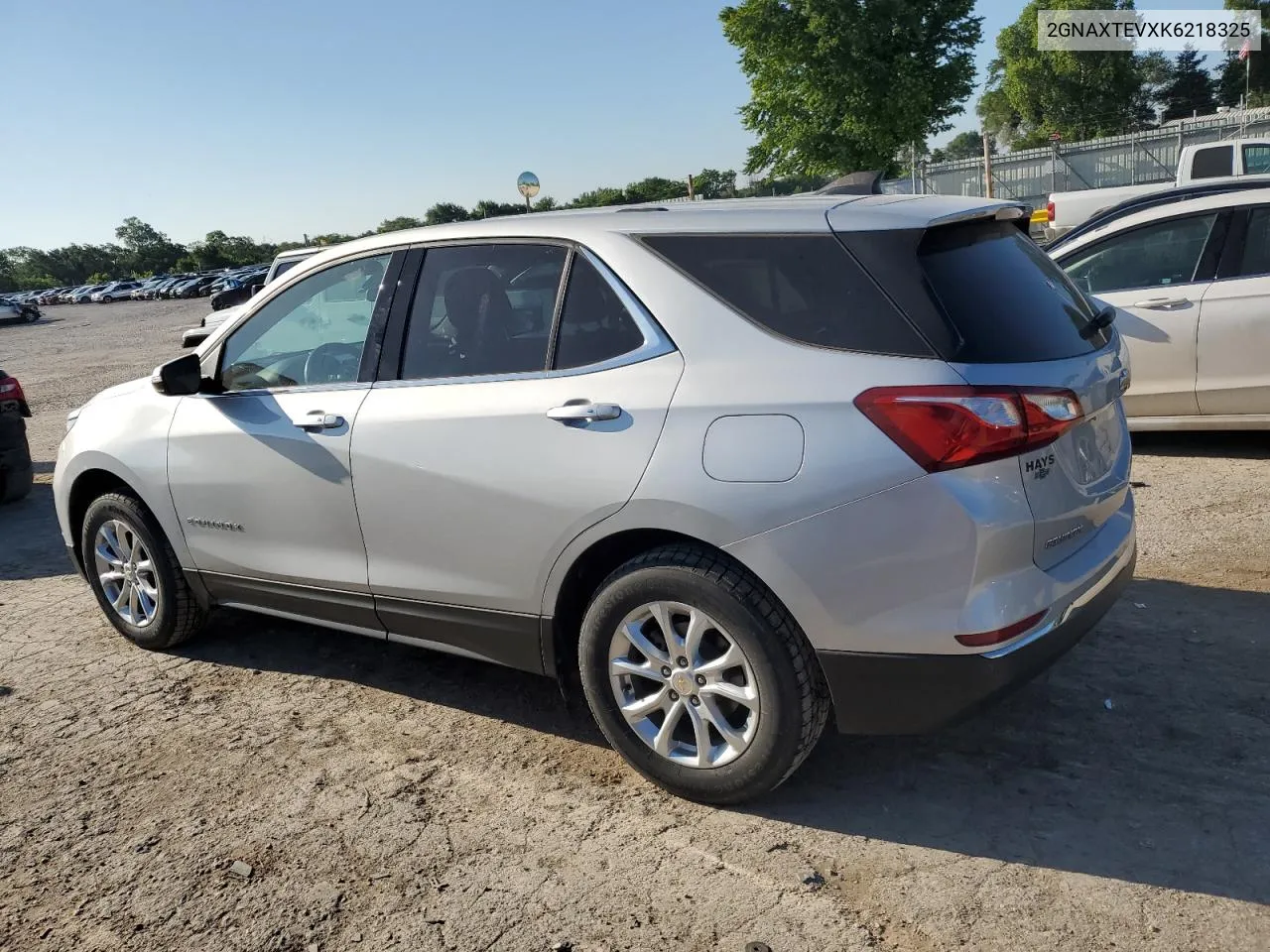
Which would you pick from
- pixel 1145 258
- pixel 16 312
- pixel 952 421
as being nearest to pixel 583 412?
pixel 952 421

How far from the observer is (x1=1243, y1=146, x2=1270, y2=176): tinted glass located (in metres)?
16.4

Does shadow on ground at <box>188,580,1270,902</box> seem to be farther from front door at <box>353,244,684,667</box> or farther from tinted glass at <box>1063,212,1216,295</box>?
tinted glass at <box>1063,212,1216,295</box>

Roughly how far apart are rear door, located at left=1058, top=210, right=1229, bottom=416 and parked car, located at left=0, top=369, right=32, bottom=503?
847 cm

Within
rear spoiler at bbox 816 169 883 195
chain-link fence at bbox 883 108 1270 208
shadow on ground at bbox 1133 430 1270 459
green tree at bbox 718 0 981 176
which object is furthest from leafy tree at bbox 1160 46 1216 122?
rear spoiler at bbox 816 169 883 195

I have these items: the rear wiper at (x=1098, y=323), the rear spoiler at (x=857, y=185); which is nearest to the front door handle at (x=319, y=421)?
the rear spoiler at (x=857, y=185)

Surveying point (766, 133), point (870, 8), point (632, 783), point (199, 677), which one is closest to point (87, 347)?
point (766, 133)

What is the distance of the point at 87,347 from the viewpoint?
30.4m

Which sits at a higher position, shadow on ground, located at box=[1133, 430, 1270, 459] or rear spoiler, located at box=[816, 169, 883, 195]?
rear spoiler, located at box=[816, 169, 883, 195]

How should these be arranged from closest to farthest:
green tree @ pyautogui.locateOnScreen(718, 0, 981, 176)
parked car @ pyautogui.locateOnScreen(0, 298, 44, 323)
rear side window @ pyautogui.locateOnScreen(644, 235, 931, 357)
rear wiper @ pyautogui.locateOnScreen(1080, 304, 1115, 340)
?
rear side window @ pyautogui.locateOnScreen(644, 235, 931, 357) < rear wiper @ pyautogui.locateOnScreen(1080, 304, 1115, 340) < green tree @ pyautogui.locateOnScreen(718, 0, 981, 176) < parked car @ pyautogui.locateOnScreen(0, 298, 44, 323)

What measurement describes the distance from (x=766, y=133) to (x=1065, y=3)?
48477 millimetres

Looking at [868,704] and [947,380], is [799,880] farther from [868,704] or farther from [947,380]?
[947,380]

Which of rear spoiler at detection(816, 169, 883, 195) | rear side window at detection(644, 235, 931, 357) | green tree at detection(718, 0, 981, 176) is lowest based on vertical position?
rear side window at detection(644, 235, 931, 357)

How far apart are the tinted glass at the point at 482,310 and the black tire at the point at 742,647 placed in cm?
81

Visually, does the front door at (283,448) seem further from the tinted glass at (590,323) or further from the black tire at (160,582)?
the tinted glass at (590,323)
